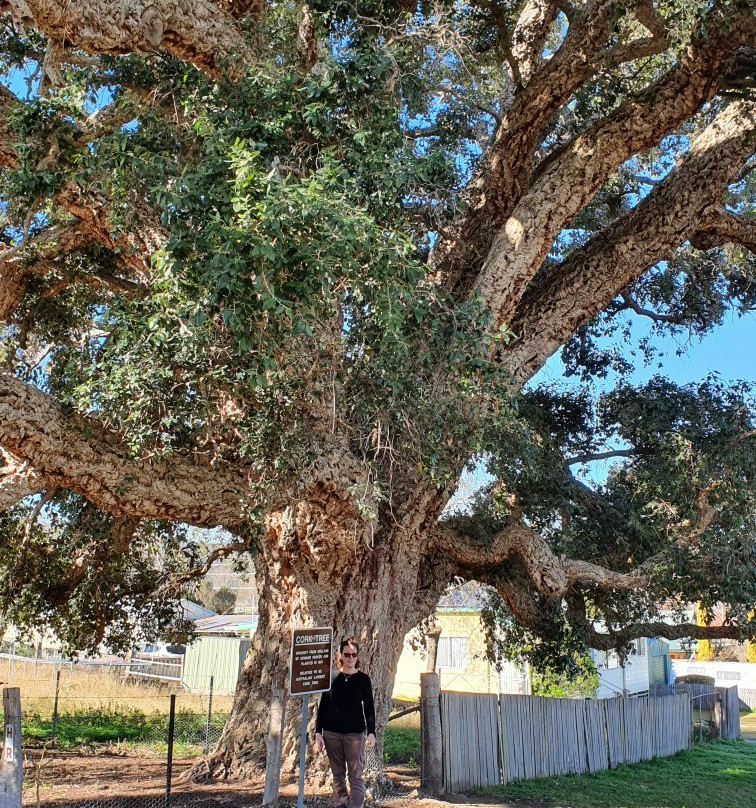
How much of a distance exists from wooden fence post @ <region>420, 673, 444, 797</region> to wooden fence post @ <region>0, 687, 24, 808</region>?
499 centimetres

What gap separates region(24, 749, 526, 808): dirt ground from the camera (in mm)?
8320

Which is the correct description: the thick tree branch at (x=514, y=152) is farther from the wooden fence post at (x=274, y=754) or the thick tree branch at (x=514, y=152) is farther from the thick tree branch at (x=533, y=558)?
the wooden fence post at (x=274, y=754)

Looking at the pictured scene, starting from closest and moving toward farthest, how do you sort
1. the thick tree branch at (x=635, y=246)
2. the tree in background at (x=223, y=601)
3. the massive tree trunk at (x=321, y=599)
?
the massive tree trunk at (x=321, y=599) < the thick tree branch at (x=635, y=246) < the tree in background at (x=223, y=601)

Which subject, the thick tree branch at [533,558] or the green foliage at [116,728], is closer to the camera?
the thick tree branch at [533,558]

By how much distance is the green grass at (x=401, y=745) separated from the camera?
1334 cm

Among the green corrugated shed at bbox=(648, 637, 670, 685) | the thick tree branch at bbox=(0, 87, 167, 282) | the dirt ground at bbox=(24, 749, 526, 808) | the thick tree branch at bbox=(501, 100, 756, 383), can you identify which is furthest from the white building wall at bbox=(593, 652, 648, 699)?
the thick tree branch at bbox=(0, 87, 167, 282)

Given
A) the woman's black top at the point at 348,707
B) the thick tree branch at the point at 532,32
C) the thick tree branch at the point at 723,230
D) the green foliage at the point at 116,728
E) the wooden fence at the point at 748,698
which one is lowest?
the wooden fence at the point at 748,698

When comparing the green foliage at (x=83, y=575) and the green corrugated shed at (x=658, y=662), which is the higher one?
the green foliage at (x=83, y=575)

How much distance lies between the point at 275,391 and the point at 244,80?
2.90 meters

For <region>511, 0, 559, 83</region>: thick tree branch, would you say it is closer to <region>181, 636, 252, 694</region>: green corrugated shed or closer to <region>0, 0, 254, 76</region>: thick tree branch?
<region>0, 0, 254, 76</region>: thick tree branch

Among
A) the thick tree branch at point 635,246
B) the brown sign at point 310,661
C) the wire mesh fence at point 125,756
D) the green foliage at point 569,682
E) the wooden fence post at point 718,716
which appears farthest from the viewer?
the wooden fence post at point 718,716

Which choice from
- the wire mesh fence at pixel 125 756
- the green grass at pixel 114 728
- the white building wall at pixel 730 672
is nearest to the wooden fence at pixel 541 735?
the wire mesh fence at pixel 125 756

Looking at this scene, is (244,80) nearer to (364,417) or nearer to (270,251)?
(270,251)

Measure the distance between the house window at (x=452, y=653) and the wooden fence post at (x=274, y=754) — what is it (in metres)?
21.8
